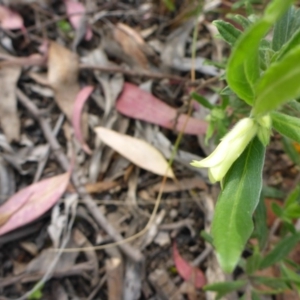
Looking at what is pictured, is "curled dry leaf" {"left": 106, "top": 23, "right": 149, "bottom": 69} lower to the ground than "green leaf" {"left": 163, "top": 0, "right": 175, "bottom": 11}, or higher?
lower

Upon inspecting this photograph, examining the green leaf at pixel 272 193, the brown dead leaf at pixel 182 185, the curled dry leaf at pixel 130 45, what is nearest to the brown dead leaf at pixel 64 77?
the curled dry leaf at pixel 130 45

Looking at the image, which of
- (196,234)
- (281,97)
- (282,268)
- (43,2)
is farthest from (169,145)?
(281,97)

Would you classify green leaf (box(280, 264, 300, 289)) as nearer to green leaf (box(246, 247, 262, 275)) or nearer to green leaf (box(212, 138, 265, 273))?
green leaf (box(246, 247, 262, 275))

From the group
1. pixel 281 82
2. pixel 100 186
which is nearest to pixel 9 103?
pixel 100 186

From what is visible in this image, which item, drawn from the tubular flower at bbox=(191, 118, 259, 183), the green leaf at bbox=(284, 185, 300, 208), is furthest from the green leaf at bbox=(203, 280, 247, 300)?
the tubular flower at bbox=(191, 118, 259, 183)

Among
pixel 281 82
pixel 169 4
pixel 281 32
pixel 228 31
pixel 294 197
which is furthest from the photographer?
pixel 169 4

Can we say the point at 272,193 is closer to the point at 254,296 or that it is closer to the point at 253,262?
the point at 253,262
